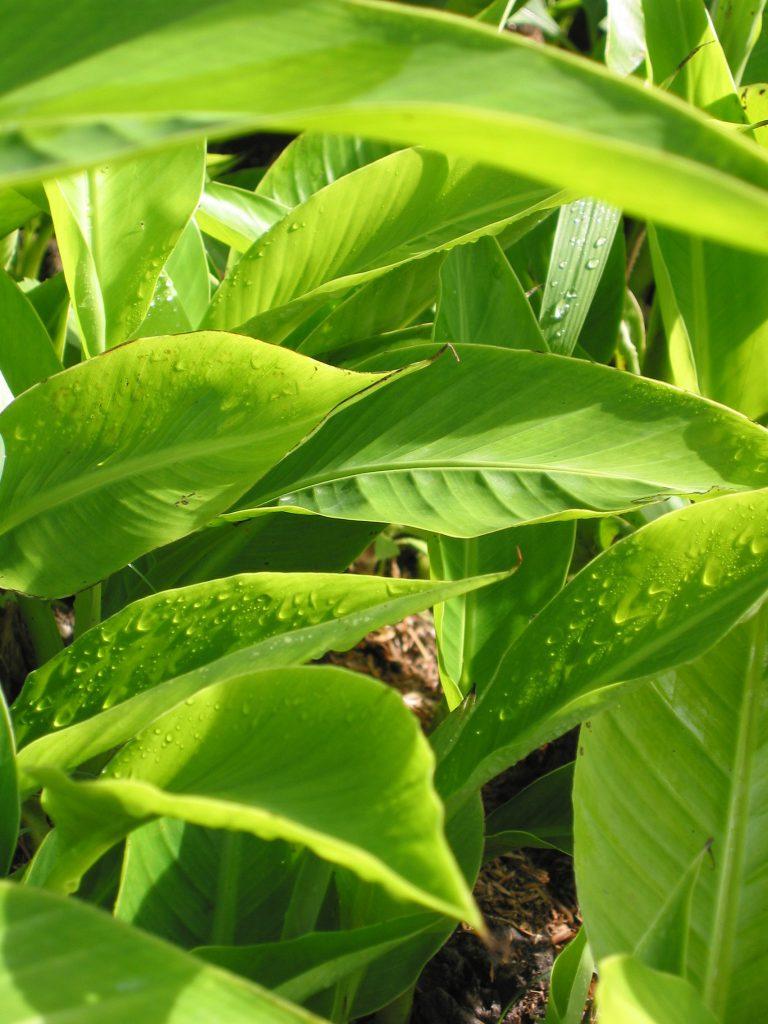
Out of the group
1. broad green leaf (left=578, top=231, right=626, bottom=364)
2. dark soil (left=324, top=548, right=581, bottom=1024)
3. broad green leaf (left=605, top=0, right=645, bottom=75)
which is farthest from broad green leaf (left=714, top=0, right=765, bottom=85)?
dark soil (left=324, top=548, right=581, bottom=1024)

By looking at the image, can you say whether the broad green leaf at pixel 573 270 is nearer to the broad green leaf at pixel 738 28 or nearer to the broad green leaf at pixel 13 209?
Answer: the broad green leaf at pixel 738 28

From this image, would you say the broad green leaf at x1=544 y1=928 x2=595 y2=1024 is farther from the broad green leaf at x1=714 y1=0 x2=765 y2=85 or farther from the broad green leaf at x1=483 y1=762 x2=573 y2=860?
the broad green leaf at x1=714 y1=0 x2=765 y2=85

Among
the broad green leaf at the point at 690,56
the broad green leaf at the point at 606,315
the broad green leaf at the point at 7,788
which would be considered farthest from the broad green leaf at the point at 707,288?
the broad green leaf at the point at 7,788

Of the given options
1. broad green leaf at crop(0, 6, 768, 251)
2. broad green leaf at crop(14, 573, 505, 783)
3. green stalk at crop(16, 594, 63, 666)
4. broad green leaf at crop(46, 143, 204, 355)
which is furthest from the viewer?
green stalk at crop(16, 594, 63, 666)

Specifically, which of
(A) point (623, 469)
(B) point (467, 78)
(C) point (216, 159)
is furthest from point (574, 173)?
(C) point (216, 159)

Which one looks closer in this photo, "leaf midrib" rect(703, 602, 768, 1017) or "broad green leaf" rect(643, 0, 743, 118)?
"leaf midrib" rect(703, 602, 768, 1017)

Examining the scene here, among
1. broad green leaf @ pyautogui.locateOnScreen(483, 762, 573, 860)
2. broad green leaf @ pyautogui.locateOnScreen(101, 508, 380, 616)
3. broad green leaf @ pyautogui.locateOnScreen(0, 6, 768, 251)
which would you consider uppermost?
broad green leaf @ pyautogui.locateOnScreen(0, 6, 768, 251)

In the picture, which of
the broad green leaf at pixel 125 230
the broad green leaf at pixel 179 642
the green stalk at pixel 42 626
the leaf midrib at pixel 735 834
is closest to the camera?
the broad green leaf at pixel 179 642
